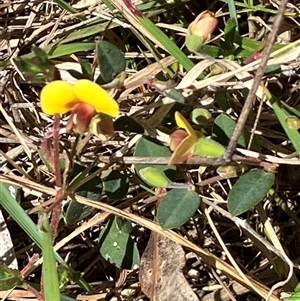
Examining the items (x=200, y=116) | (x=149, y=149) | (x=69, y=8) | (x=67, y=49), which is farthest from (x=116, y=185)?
(x=69, y=8)

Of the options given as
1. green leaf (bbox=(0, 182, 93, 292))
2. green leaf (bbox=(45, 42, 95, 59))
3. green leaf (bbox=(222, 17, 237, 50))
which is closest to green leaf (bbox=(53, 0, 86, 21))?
green leaf (bbox=(45, 42, 95, 59))

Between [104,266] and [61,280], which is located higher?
[61,280]

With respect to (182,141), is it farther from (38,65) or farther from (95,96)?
(38,65)

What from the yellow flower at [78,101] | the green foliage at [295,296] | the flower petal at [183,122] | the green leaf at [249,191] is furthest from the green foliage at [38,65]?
the green foliage at [295,296]

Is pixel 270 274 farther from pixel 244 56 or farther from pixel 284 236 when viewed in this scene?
pixel 244 56

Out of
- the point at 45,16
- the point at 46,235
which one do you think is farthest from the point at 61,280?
the point at 45,16

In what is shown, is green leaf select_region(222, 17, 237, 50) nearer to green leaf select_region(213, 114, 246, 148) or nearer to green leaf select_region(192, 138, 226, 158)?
green leaf select_region(213, 114, 246, 148)

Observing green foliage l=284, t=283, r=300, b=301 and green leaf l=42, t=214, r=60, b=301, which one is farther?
green foliage l=284, t=283, r=300, b=301
